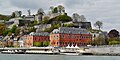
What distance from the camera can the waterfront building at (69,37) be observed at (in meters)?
109

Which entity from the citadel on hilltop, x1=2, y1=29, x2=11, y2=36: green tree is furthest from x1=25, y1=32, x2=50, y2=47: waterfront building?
x1=2, y1=29, x2=11, y2=36: green tree

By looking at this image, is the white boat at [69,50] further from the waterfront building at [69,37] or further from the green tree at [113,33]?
the green tree at [113,33]

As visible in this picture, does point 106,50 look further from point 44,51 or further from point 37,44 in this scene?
point 37,44

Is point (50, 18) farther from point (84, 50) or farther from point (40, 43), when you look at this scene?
point (84, 50)

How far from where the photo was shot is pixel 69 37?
109812 millimetres

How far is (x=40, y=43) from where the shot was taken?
115 meters

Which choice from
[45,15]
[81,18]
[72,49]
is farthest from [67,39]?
[45,15]

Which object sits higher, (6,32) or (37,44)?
(6,32)

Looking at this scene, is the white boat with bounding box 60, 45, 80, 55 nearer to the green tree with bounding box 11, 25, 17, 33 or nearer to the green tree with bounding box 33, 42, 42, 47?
the green tree with bounding box 33, 42, 42, 47

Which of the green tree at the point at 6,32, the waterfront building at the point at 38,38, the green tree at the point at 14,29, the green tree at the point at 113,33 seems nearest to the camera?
the waterfront building at the point at 38,38

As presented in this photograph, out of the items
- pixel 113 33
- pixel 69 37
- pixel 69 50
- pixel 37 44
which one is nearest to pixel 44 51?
pixel 69 50

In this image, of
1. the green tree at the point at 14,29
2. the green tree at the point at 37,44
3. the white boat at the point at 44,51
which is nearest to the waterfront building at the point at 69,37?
the green tree at the point at 37,44

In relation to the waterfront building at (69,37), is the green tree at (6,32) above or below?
above

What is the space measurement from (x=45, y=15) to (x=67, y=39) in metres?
50.2
